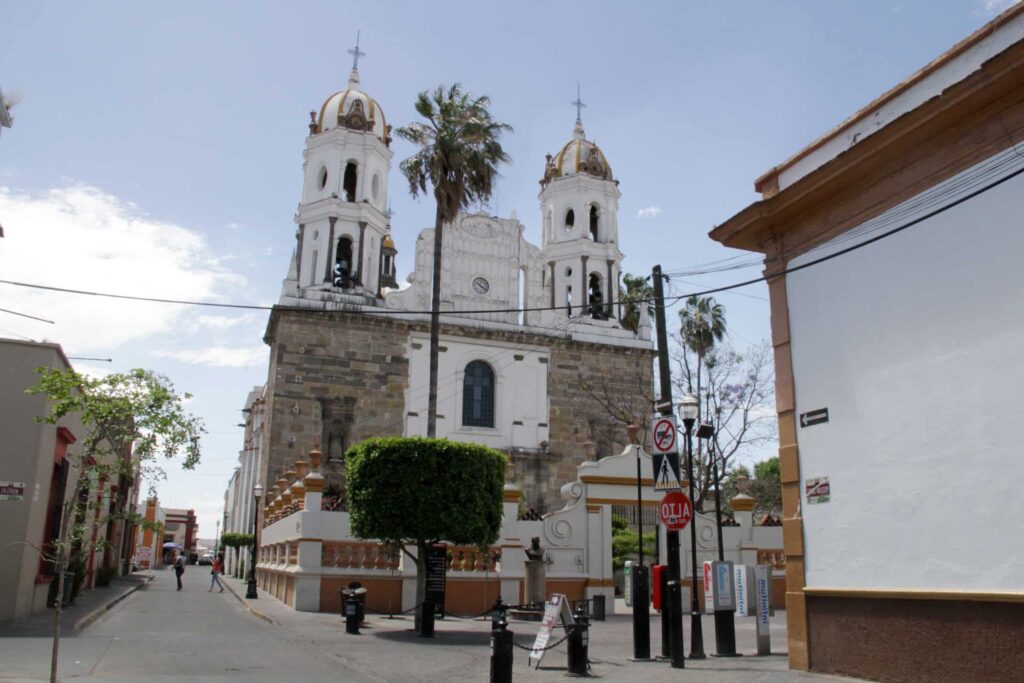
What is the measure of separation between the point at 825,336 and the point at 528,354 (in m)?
25.2

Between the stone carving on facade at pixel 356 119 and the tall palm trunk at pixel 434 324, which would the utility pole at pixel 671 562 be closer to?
the tall palm trunk at pixel 434 324

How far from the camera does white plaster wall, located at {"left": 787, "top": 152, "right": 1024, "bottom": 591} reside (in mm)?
8305

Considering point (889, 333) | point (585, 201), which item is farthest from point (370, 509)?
point (585, 201)

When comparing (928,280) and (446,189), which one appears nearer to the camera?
(928,280)

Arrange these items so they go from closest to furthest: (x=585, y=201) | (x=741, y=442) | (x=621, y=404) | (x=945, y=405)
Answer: (x=945, y=405)
(x=741, y=442)
(x=621, y=404)
(x=585, y=201)

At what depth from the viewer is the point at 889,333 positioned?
966 centimetres

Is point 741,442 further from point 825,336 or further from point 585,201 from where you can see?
point 825,336

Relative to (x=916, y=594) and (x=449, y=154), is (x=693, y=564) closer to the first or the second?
(x=916, y=594)

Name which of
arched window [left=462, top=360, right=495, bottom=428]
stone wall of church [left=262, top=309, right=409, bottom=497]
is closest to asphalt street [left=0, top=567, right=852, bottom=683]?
stone wall of church [left=262, top=309, right=409, bottom=497]

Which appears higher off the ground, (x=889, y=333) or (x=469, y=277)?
(x=469, y=277)

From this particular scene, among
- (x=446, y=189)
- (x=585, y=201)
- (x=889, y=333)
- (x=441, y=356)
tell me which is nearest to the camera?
(x=889, y=333)

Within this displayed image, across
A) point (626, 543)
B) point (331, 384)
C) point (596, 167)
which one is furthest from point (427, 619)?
point (596, 167)

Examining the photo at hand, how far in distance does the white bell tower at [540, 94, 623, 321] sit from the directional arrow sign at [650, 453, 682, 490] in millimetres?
25036

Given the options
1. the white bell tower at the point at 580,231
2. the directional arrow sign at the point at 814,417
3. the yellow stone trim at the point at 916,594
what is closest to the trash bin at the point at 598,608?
the yellow stone trim at the point at 916,594
